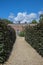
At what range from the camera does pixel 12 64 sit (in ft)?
33.7

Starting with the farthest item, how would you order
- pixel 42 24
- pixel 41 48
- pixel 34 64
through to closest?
pixel 42 24, pixel 41 48, pixel 34 64

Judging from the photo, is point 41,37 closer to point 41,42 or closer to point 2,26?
point 41,42

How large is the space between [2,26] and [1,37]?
2.85 ft

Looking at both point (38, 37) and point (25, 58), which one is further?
point (38, 37)

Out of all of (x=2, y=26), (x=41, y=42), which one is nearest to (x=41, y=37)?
(x=41, y=42)

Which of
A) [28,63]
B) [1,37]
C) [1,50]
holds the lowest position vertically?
[28,63]

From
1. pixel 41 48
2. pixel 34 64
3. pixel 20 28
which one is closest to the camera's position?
pixel 34 64

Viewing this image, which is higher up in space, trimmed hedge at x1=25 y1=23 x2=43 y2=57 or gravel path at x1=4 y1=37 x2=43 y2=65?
trimmed hedge at x1=25 y1=23 x2=43 y2=57

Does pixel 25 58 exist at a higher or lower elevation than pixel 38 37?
lower

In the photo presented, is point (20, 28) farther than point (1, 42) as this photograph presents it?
Yes

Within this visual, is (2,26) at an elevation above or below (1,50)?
above

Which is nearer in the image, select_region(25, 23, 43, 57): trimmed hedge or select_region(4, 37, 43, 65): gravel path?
select_region(4, 37, 43, 65): gravel path

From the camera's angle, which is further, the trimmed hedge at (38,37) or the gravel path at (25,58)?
the trimmed hedge at (38,37)

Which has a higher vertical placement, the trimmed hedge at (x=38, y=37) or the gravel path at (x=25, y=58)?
the trimmed hedge at (x=38, y=37)
